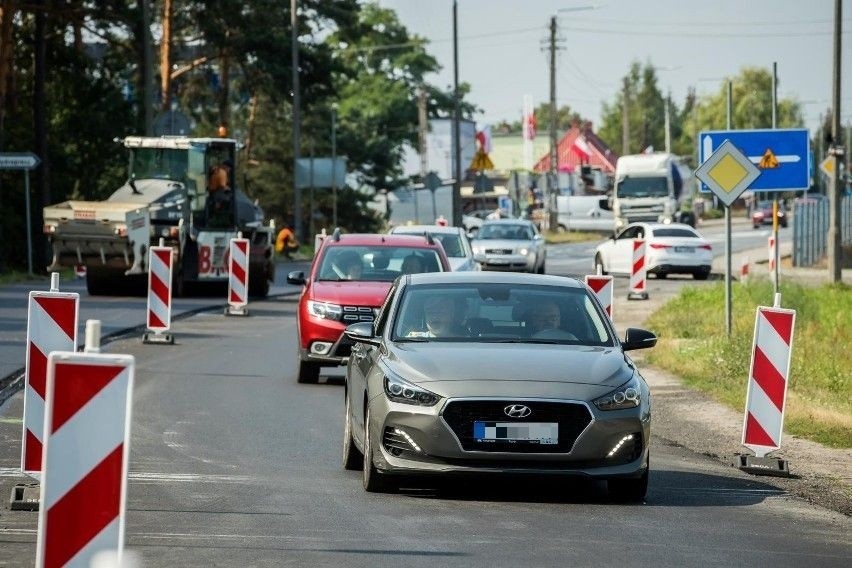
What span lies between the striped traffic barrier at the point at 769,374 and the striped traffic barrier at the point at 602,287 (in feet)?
27.2

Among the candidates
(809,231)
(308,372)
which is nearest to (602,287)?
(308,372)

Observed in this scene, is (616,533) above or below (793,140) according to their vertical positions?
below

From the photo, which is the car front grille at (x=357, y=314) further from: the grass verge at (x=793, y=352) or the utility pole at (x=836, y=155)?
the utility pole at (x=836, y=155)

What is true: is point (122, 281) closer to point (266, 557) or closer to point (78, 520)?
point (266, 557)

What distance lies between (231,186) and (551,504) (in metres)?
27.1

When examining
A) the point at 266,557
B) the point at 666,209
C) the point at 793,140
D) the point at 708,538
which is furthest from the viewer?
the point at 666,209

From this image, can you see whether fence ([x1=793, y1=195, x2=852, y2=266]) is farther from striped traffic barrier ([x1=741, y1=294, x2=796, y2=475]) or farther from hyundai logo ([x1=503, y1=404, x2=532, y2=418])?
hyundai logo ([x1=503, y1=404, x2=532, y2=418])

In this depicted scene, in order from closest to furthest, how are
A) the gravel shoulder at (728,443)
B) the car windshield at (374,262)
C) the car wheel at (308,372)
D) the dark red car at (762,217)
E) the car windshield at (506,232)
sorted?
the gravel shoulder at (728,443) < the car wheel at (308,372) < the car windshield at (374,262) < the car windshield at (506,232) < the dark red car at (762,217)

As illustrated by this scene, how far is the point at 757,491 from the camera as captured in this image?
12.3 metres

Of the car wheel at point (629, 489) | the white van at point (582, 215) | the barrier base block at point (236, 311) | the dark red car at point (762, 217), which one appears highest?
the car wheel at point (629, 489)

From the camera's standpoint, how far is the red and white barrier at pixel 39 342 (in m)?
11.2

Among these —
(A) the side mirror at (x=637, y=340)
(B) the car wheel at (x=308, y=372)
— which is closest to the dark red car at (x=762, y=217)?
(B) the car wheel at (x=308, y=372)

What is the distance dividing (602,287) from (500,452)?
37.7 feet

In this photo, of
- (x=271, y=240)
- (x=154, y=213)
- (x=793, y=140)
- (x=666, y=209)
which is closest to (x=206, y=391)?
(x=793, y=140)
